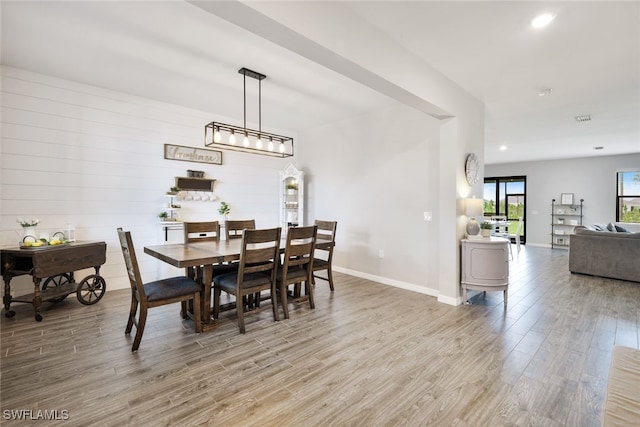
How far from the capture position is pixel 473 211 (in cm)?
371

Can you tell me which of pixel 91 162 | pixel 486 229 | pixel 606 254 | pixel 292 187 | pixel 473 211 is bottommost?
pixel 606 254

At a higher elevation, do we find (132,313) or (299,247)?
(299,247)

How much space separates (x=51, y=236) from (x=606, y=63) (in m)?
6.77

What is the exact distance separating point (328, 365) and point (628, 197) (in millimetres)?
10229

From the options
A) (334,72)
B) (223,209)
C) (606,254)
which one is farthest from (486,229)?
(223,209)

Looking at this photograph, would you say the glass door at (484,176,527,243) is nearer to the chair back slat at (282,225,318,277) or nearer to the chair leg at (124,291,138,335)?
the chair back slat at (282,225,318,277)

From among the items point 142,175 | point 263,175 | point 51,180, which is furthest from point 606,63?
point 51,180

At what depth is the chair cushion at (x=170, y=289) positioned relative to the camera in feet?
8.53

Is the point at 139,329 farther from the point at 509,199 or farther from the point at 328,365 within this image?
the point at 509,199

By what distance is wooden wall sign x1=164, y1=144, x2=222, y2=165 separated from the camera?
15.4 feet

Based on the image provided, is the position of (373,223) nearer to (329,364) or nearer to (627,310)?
(329,364)

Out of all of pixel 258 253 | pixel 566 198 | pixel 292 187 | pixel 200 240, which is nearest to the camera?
pixel 258 253

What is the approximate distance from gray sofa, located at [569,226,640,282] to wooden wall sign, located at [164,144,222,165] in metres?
6.83

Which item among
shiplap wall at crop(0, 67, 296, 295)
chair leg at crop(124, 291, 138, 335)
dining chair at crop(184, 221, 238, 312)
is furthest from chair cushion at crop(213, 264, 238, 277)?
shiplap wall at crop(0, 67, 296, 295)
